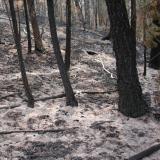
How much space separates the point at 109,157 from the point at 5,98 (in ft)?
16.1

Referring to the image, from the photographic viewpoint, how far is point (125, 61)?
1168cm

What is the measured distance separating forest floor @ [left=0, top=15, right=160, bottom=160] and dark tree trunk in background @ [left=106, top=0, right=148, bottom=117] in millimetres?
350

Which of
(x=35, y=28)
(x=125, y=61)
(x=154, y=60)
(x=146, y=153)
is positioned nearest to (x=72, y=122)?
(x=125, y=61)

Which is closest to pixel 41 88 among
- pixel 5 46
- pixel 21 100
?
pixel 21 100

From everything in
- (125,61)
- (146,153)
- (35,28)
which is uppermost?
(125,61)

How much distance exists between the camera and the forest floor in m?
9.79

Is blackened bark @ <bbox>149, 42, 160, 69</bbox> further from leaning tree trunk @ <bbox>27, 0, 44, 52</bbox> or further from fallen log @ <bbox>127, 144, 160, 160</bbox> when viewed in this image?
fallen log @ <bbox>127, 144, 160, 160</bbox>

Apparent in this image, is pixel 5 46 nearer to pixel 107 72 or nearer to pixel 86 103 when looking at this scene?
pixel 107 72

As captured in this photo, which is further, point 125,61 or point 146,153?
point 125,61

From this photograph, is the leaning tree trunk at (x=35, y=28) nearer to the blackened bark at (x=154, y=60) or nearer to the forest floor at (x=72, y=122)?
the forest floor at (x=72, y=122)

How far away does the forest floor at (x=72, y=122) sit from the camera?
32.1 ft

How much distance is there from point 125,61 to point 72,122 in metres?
2.46

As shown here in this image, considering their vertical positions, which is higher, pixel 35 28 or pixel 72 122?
pixel 35 28

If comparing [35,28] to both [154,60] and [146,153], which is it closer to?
[154,60]
